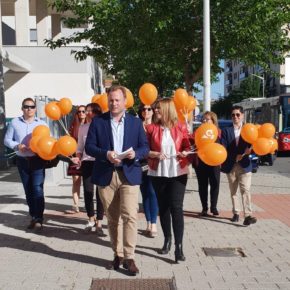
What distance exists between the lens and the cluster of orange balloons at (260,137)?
6.39 metres

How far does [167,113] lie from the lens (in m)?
5.16

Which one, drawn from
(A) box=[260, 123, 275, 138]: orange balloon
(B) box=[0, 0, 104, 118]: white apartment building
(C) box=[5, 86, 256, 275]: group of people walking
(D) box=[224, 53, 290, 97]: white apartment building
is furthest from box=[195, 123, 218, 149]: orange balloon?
(D) box=[224, 53, 290, 97]: white apartment building

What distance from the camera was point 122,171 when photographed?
4781 mm

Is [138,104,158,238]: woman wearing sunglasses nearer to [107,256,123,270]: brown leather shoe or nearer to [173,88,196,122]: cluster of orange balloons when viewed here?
[173,88,196,122]: cluster of orange balloons

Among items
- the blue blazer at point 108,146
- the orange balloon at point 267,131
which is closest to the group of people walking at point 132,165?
the blue blazer at point 108,146

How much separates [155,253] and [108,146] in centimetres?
154

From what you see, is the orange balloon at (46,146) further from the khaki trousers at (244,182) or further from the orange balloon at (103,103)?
the khaki trousers at (244,182)

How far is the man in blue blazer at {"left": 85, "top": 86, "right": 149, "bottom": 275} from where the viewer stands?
475 cm

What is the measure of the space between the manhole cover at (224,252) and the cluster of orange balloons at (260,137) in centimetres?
146

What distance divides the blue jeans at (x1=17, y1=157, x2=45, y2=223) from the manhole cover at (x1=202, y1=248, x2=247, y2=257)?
249 centimetres

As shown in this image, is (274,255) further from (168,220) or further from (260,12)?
(260,12)

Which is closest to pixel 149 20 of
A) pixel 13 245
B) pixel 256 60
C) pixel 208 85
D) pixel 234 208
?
pixel 208 85

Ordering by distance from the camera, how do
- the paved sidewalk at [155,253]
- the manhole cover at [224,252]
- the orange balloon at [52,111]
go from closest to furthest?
the paved sidewalk at [155,253]
the manhole cover at [224,252]
the orange balloon at [52,111]

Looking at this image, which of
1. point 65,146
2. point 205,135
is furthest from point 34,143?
point 205,135
